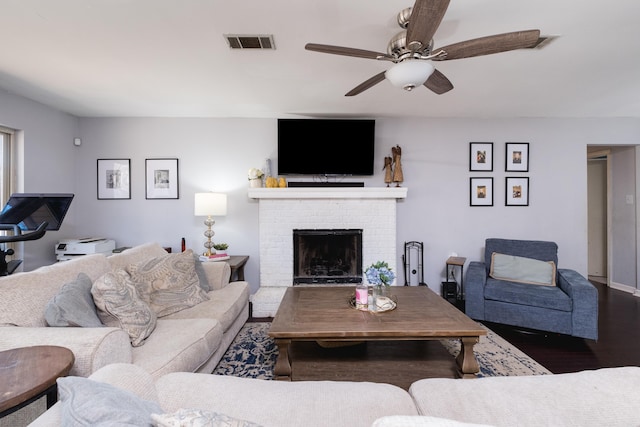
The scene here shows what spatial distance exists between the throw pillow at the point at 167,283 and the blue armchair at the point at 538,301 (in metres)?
2.68

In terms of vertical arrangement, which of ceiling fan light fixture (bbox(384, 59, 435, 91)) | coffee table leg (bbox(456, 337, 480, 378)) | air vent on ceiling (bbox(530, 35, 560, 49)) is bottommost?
coffee table leg (bbox(456, 337, 480, 378))

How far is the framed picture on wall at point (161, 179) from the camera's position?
3.72 metres

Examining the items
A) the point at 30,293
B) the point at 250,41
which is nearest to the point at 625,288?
the point at 250,41

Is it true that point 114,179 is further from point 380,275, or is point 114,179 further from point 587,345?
point 587,345

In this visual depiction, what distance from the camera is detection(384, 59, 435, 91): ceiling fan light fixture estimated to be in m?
1.59

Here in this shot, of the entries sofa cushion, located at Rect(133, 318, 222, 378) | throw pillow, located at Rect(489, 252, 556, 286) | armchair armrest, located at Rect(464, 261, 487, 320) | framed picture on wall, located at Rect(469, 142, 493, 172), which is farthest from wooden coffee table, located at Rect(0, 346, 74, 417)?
framed picture on wall, located at Rect(469, 142, 493, 172)

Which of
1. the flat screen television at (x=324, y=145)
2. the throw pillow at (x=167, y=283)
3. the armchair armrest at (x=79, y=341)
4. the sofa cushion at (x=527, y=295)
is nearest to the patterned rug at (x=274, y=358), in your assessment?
the sofa cushion at (x=527, y=295)

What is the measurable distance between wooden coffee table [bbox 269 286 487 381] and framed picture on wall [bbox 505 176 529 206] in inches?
93.7

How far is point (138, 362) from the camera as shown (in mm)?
1425

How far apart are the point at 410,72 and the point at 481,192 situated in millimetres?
2822

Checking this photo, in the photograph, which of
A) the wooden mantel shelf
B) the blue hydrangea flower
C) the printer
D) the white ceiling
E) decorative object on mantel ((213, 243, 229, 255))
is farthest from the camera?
the wooden mantel shelf

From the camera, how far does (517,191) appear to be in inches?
151

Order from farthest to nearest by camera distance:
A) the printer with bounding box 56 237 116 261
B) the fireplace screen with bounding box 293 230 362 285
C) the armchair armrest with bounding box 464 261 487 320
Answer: the fireplace screen with bounding box 293 230 362 285 → the printer with bounding box 56 237 116 261 → the armchair armrest with bounding box 464 261 487 320

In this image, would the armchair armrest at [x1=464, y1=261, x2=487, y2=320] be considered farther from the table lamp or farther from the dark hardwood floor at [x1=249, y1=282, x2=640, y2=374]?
the table lamp
